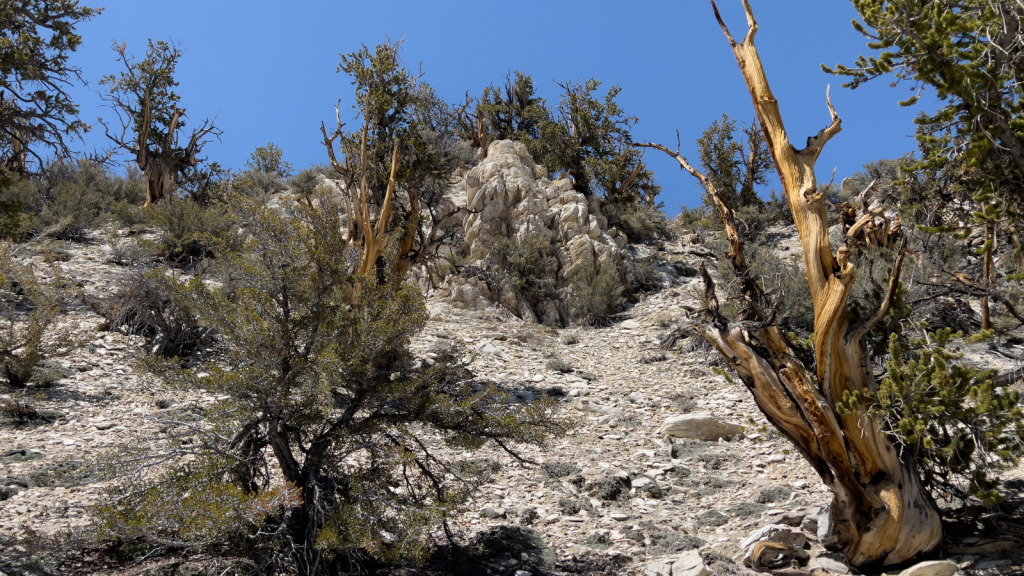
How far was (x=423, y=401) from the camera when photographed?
21.4 feet

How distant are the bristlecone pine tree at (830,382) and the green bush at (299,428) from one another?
2272 mm

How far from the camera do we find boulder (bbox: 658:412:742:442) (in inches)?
376

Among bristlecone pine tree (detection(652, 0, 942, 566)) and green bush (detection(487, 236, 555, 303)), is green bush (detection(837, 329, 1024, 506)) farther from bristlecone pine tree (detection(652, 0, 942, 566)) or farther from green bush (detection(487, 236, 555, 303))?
green bush (detection(487, 236, 555, 303))

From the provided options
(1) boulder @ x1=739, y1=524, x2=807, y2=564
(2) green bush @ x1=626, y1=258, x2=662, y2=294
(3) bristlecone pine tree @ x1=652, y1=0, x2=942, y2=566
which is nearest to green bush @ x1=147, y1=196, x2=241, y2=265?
(2) green bush @ x1=626, y1=258, x2=662, y2=294

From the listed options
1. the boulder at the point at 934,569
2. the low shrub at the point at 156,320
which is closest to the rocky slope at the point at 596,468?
the boulder at the point at 934,569

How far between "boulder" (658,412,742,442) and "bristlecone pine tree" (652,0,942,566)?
367 cm

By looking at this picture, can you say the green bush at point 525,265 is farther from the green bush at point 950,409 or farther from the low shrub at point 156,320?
the green bush at point 950,409

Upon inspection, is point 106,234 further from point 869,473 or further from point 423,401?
point 869,473

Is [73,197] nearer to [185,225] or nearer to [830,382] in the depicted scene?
[185,225]

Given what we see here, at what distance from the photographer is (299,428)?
20.4ft

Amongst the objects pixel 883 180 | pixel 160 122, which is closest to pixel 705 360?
pixel 883 180

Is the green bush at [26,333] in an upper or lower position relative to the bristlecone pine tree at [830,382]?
upper

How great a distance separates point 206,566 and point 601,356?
9.55m

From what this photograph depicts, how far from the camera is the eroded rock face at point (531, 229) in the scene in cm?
1706
